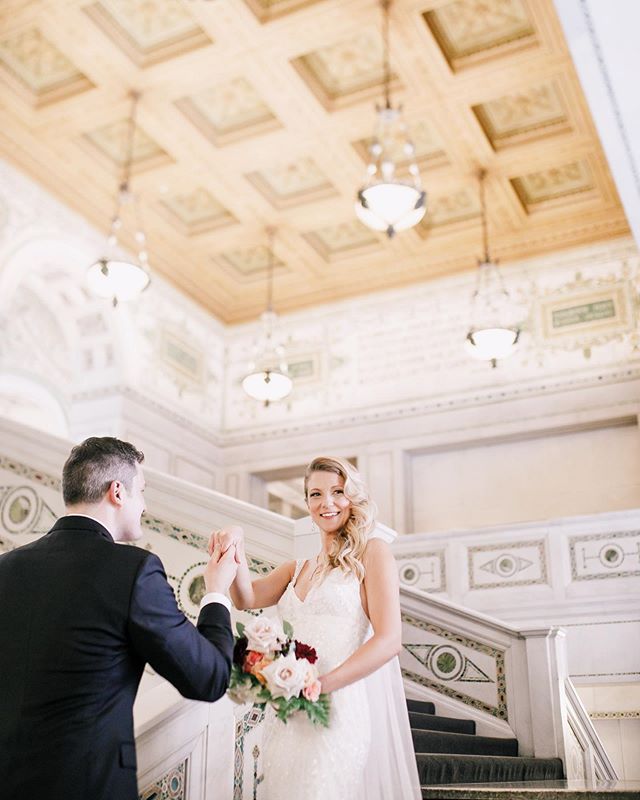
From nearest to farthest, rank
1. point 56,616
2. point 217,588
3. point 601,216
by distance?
point 56,616
point 217,588
point 601,216

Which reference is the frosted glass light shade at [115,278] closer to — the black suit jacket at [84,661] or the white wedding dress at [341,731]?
the white wedding dress at [341,731]

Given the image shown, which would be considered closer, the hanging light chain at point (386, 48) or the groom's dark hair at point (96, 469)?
the groom's dark hair at point (96, 469)

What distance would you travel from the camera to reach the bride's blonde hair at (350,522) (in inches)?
130

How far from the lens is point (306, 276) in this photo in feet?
42.7

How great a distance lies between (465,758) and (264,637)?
2.51 metres

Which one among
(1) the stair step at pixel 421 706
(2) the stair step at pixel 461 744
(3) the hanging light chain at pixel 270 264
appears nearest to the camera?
(2) the stair step at pixel 461 744

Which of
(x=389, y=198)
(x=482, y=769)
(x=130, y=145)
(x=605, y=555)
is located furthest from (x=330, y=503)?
(x=130, y=145)

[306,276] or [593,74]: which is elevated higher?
[306,276]

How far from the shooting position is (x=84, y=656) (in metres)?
2.35

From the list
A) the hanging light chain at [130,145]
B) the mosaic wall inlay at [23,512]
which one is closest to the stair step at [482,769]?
the mosaic wall inlay at [23,512]

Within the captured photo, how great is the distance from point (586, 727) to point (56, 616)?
4511 mm

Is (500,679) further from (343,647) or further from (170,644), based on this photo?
(170,644)

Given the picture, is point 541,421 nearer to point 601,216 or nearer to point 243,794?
point 601,216

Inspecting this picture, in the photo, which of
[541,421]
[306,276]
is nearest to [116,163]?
[306,276]
